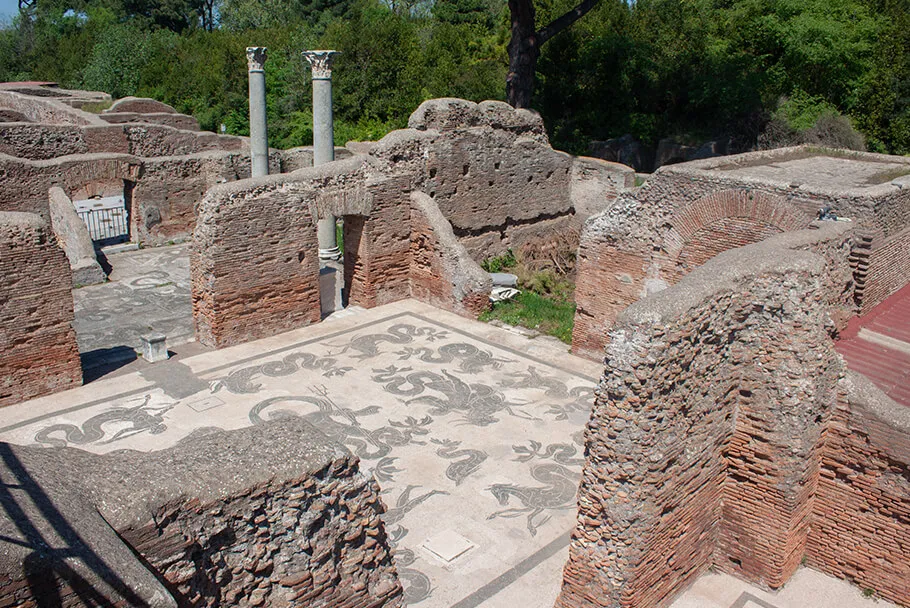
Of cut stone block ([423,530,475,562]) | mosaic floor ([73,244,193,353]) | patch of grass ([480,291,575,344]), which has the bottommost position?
cut stone block ([423,530,475,562])

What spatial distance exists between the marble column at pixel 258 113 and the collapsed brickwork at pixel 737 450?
36.4 feet

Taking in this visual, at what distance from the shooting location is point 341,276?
44.5 ft

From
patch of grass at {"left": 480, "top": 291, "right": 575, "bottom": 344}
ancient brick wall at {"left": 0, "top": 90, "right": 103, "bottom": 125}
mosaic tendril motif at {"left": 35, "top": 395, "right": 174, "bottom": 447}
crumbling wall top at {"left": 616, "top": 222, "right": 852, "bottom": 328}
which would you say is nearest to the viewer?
crumbling wall top at {"left": 616, "top": 222, "right": 852, "bottom": 328}

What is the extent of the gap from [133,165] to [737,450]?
42.3 ft

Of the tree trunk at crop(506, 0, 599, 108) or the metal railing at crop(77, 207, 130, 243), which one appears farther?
the tree trunk at crop(506, 0, 599, 108)

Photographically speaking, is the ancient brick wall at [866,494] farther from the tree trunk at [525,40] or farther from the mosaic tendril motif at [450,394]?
the tree trunk at [525,40]

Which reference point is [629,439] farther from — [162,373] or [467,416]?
[162,373]

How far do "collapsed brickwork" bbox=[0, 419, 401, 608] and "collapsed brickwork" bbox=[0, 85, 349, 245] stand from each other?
38.4 ft

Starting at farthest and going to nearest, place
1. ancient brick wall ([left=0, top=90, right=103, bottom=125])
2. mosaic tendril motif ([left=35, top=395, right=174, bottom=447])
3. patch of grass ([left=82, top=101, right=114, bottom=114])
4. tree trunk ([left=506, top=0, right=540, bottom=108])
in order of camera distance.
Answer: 1. patch of grass ([left=82, top=101, right=114, bottom=114])
2. ancient brick wall ([left=0, top=90, right=103, bottom=125])
3. tree trunk ([left=506, top=0, right=540, bottom=108])
4. mosaic tendril motif ([left=35, top=395, right=174, bottom=447])

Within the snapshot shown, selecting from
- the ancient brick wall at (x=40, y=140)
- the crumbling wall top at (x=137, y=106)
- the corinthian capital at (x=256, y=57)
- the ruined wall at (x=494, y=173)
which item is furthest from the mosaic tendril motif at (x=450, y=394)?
the crumbling wall top at (x=137, y=106)

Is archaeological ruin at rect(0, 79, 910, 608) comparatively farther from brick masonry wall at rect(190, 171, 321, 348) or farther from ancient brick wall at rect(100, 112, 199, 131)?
ancient brick wall at rect(100, 112, 199, 131)

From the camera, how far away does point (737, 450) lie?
593cm

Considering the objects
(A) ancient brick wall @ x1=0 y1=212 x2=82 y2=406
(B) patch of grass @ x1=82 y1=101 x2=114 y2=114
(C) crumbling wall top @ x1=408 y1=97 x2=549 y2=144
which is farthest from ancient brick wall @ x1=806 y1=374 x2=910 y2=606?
(B) patch of grass @ x1=82 y1=101 x2=114 y2=114

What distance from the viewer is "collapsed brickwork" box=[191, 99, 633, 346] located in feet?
32.8
